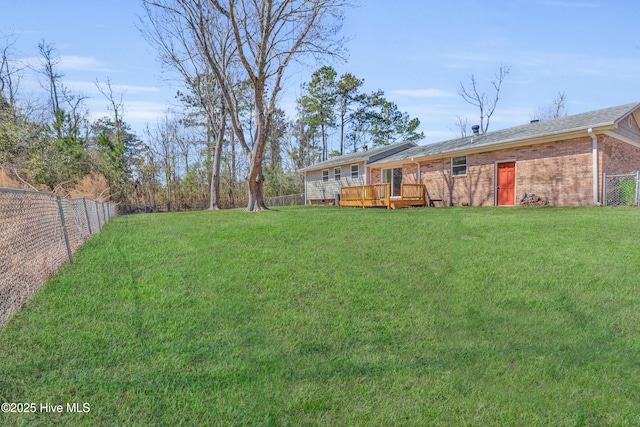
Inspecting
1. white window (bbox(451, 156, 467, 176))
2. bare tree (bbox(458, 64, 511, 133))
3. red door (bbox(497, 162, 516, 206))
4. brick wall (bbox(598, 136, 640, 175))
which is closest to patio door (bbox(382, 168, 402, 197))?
white window (bbox(451, 156, 467, 176))

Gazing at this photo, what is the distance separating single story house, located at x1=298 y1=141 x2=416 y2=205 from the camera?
18.8 metres

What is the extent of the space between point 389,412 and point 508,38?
1285 cm

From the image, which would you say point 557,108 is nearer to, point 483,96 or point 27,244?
point 483,96

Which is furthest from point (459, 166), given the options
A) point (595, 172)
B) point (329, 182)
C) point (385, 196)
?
point (329, 182)

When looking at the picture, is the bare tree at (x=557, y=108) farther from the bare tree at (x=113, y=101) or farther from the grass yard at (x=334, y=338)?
the bare tree at (x=113, y=101)

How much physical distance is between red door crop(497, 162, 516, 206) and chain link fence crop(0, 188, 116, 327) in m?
13.1

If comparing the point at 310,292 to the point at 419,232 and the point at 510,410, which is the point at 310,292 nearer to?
the point at 510,410

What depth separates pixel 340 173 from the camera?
20.7 meters

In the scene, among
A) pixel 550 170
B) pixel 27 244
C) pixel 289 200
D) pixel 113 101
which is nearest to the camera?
pixel 27 244

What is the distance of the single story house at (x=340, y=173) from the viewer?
18.8m

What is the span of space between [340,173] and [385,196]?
7048 millimetres

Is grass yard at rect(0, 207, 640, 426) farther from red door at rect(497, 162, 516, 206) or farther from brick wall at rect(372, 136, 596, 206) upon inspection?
red door at rect(497, 162, 516, 206)

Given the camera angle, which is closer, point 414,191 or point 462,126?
point 414,191

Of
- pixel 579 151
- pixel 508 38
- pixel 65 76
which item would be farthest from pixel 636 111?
pixel 65 76
